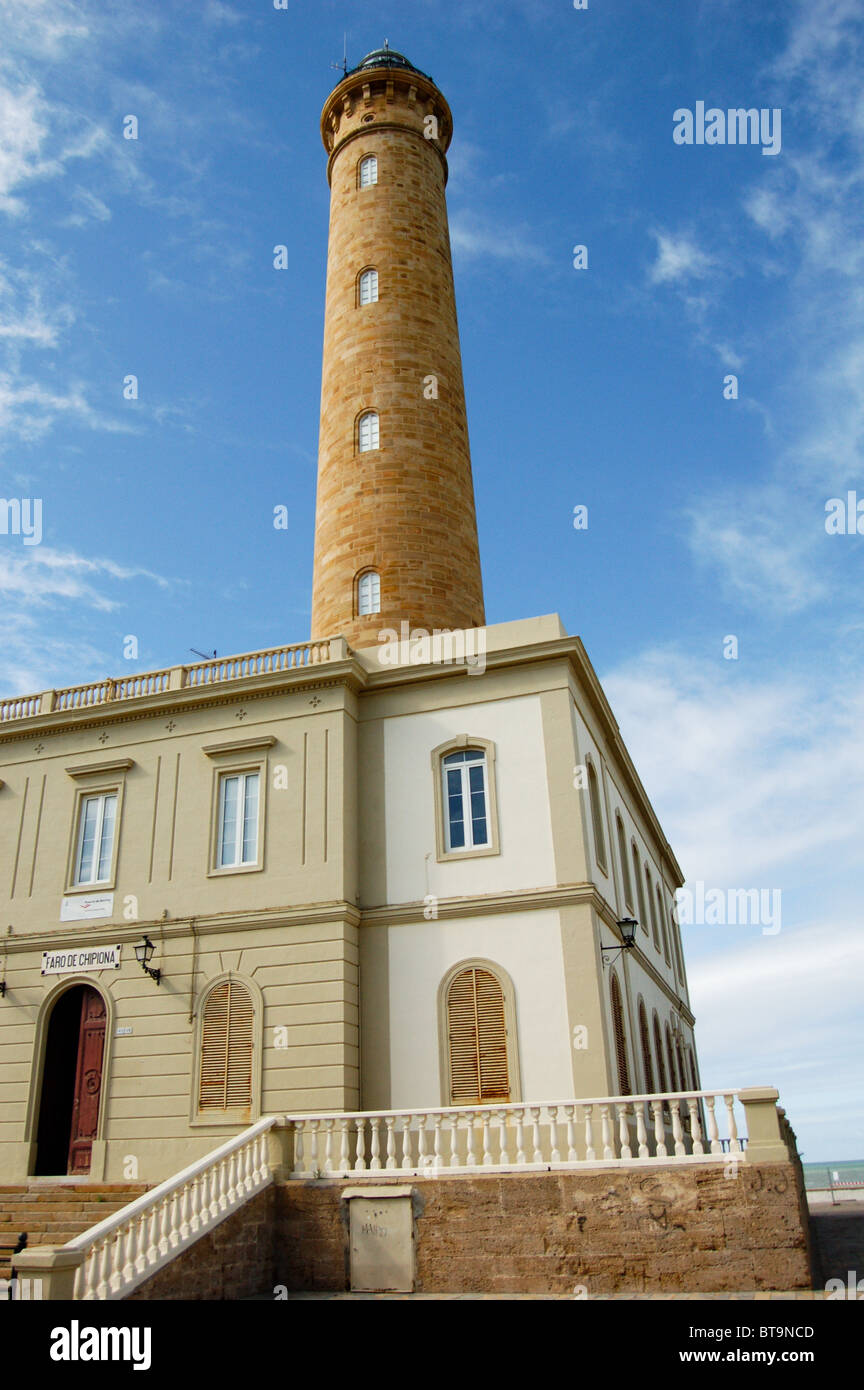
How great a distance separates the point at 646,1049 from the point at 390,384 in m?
12.9

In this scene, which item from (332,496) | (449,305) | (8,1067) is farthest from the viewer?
(449,305)

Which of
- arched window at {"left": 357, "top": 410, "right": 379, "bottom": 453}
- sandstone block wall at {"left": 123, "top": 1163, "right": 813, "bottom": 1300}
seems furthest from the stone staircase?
arched window at {"left": 357, "top": 410, "right": 379, "bottom": 453}

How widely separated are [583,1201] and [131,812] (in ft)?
29.3

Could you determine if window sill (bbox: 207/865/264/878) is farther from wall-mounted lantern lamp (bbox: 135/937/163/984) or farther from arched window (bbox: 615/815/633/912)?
arched window (bbox: 615/815/633/912)

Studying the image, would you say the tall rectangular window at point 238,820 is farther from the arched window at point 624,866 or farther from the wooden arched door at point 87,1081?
the arched window at point 624,866

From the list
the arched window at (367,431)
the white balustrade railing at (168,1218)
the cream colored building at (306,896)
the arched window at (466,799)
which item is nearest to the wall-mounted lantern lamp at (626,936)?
the cream colored building at (306,896)

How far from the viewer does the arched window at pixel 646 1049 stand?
58.0 ft

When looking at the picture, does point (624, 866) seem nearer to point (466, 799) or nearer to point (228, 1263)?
point (466, 799)

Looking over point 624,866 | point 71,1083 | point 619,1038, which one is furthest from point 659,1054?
point 71,1083

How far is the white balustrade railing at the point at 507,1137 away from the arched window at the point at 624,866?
6.16 meters

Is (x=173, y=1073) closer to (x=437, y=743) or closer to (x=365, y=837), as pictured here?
(x=365, y=837)

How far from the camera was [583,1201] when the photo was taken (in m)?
10.7
